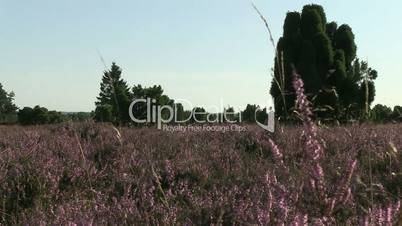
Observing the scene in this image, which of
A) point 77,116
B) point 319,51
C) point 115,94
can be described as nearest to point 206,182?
point 115,94

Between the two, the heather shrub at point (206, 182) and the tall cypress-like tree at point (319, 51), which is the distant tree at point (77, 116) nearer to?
the heather shrub at point (206, 182)

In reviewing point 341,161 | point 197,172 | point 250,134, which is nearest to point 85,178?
point 197,172

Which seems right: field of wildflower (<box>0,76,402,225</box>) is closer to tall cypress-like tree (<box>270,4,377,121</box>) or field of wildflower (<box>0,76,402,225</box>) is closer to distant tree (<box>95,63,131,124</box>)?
distant tree (<box>95,63,131,124</box>)

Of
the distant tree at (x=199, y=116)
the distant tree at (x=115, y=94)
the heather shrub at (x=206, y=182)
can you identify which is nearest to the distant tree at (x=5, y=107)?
the distant tree at (x=115, y=94)

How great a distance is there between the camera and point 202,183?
17.6 feet

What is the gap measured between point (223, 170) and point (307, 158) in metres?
4.33

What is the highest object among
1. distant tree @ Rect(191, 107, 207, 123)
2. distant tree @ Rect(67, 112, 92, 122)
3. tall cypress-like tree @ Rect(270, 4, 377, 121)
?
tall cypress-like tree @ Rect(270, 4, 377, 121)

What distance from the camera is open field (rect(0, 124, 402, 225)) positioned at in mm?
1810

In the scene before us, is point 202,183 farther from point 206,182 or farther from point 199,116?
point 199,116

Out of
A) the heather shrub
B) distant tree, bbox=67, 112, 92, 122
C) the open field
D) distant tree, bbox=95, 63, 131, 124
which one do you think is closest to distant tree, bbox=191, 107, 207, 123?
distant tree, bbox=95, 63, 131, 124

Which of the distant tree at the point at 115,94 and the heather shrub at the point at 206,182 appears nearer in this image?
the heather shrub at the point at 206,182

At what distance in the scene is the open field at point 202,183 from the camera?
1.81 metres

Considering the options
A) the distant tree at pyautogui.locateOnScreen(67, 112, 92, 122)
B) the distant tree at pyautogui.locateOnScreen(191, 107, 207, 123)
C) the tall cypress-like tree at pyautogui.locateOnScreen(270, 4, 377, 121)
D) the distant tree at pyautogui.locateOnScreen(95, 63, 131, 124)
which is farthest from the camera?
the tall cypress-like tree at pyautogui.locateOnScreen(270, 4, 377, 121)

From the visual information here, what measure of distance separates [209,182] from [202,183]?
0.07m
